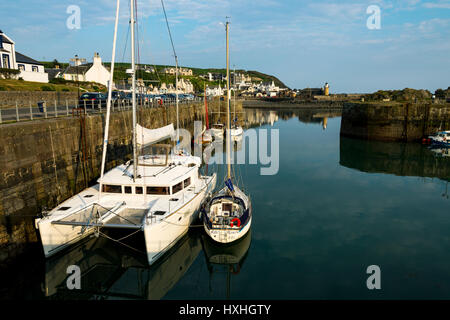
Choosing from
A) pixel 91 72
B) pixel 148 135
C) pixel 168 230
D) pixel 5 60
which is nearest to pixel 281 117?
pixel 91 72

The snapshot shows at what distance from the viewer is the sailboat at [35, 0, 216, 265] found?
39.2 ft

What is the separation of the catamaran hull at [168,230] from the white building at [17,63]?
136 feet

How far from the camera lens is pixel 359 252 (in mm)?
13516

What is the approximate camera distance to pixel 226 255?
531 inches

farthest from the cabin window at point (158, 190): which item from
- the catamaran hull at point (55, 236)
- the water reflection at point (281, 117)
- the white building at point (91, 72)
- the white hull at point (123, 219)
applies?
the white building at point (91, 72)

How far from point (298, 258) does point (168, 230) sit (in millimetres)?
5302

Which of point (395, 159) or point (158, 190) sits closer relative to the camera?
point (158, 190)

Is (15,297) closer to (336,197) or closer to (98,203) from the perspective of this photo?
(98,203)

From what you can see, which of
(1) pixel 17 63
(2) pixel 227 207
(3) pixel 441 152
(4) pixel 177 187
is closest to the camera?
(4) pixel 177 187

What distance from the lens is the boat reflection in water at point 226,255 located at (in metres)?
12.5

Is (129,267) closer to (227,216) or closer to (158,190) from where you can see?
(158,190)

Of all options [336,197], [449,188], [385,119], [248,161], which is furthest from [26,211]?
[385,119]

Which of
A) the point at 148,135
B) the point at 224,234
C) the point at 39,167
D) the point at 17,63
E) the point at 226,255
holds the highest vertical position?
the point at 17,63
